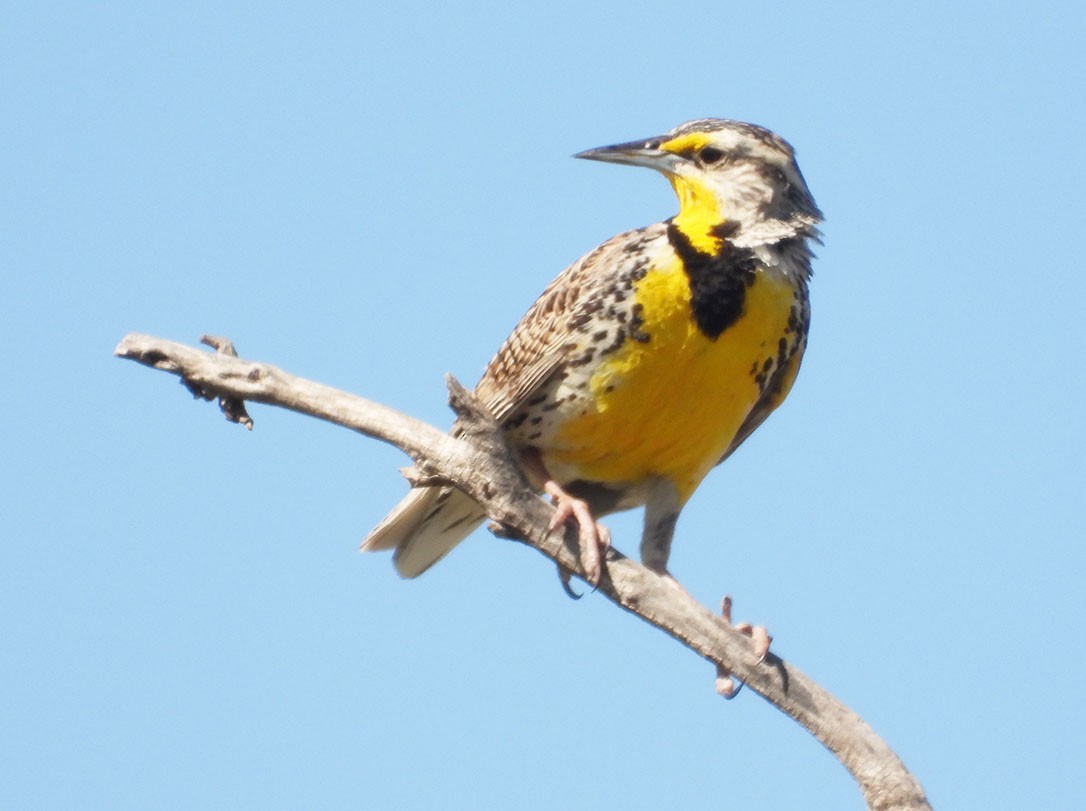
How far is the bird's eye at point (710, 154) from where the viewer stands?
6426 mm

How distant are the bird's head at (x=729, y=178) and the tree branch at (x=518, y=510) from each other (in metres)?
1.35

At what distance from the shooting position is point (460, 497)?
262 inches

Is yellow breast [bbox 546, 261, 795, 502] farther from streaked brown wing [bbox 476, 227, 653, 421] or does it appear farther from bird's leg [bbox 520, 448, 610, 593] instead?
bird's leg [bbox 520, 448, 610, 593]

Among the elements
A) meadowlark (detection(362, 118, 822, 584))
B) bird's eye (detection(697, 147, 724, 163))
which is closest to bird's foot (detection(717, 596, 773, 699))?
meadowlark (detection(362, 118, 822, 584))

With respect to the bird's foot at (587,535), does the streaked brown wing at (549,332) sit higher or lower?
higher

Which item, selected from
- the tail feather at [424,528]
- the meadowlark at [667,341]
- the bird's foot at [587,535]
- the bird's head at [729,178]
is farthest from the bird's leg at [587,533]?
the bird's head at [729,178]

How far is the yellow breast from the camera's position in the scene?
6.01 meters

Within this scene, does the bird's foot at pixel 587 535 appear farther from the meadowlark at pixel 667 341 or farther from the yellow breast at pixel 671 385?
the yellow breast at pixel 671 385

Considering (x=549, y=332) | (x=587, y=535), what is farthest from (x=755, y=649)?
(x=549, y=332)

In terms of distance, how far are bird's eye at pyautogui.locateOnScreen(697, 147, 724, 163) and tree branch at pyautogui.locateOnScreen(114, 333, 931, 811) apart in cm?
158

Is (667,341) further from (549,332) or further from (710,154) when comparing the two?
(710,154)

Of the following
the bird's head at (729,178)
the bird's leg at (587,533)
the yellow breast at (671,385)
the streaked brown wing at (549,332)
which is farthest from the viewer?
the bird's head at (729,178)

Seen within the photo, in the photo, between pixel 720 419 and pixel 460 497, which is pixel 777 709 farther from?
pixel 460 497

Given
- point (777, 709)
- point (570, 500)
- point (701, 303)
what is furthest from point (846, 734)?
point (701, 303)
